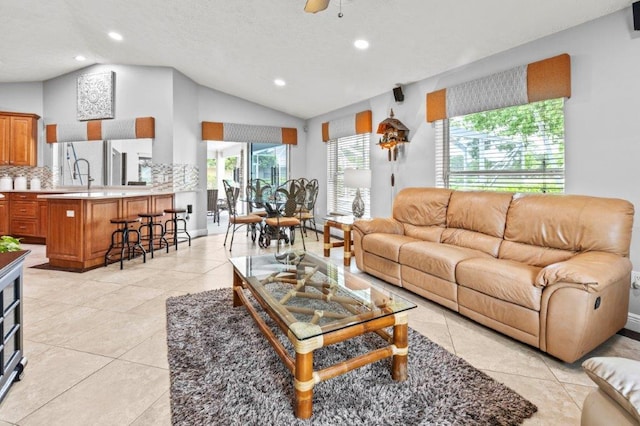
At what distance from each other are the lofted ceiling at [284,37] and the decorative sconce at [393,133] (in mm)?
547

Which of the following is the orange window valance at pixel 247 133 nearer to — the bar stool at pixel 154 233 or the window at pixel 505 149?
the bar stool at pixel 154 233

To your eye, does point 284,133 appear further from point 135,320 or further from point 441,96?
point 135,320

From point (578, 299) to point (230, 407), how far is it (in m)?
1.95

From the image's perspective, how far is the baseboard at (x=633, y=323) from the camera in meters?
2.46

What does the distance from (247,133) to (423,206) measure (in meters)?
4.36

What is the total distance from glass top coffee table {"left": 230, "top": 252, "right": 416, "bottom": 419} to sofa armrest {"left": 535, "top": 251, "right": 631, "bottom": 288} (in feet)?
2.96

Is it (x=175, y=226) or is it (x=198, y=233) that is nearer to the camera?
(x=175, y=226)

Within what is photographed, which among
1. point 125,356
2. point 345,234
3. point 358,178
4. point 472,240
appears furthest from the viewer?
point 358,178

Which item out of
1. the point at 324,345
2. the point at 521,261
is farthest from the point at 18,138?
the point at 521,261

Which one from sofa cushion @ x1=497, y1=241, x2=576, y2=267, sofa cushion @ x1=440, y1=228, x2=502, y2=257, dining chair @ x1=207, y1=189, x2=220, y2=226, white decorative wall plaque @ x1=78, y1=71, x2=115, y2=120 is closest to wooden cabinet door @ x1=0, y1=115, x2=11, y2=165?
white decorative wall plaque @ x1=78, y1=71, x2=115, y2=120

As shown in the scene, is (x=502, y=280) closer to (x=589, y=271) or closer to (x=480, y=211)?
(x=589, y=271)

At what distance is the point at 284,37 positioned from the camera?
13.2 feet

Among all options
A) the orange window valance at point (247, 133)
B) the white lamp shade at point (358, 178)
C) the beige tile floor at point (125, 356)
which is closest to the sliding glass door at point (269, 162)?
the orange window valance at point (247, 133)

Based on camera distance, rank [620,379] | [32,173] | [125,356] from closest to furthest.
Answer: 1. [620,379]
2. [125,356]
3. [32,173]
